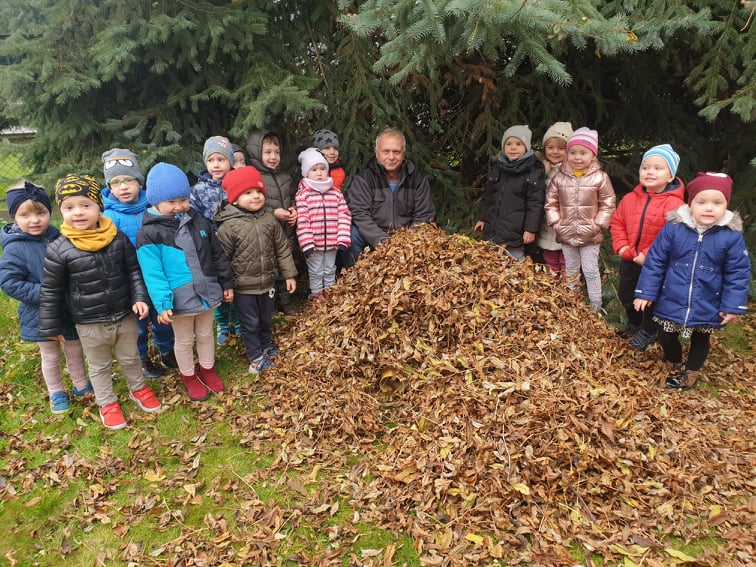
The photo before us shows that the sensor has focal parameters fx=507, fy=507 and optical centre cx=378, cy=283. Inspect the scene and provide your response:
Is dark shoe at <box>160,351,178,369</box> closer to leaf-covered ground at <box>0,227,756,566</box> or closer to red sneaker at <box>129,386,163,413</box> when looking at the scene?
leaf-covered ground at <box>0,227,756,566</box>

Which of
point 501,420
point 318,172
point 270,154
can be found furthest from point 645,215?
point 270,154

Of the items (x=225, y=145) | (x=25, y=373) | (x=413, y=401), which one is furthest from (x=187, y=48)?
(x=413, y=401)

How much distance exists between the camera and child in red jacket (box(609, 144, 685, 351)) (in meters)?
4.25

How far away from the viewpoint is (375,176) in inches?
209

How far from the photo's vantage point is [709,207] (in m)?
3.78

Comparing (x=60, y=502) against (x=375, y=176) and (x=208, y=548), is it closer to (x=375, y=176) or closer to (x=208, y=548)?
(x=208, y=548)

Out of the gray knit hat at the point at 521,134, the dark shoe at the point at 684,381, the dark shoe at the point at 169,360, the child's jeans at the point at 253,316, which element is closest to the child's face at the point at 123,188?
the child's jeans at the point at 253,316

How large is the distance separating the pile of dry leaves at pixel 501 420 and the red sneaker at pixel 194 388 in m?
0.50

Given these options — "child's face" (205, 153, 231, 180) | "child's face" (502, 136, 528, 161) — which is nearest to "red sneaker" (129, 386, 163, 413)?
"child's face" (205, 153, 231, 180)

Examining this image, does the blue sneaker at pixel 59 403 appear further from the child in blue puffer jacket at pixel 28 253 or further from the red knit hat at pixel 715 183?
the red knit hat at pixel 715 183

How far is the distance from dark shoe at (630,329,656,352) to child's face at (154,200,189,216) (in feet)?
13.6

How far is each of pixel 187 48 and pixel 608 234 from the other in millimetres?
4846

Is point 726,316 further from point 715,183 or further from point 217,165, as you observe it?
point 217,165

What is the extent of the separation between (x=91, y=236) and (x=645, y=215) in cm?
438
